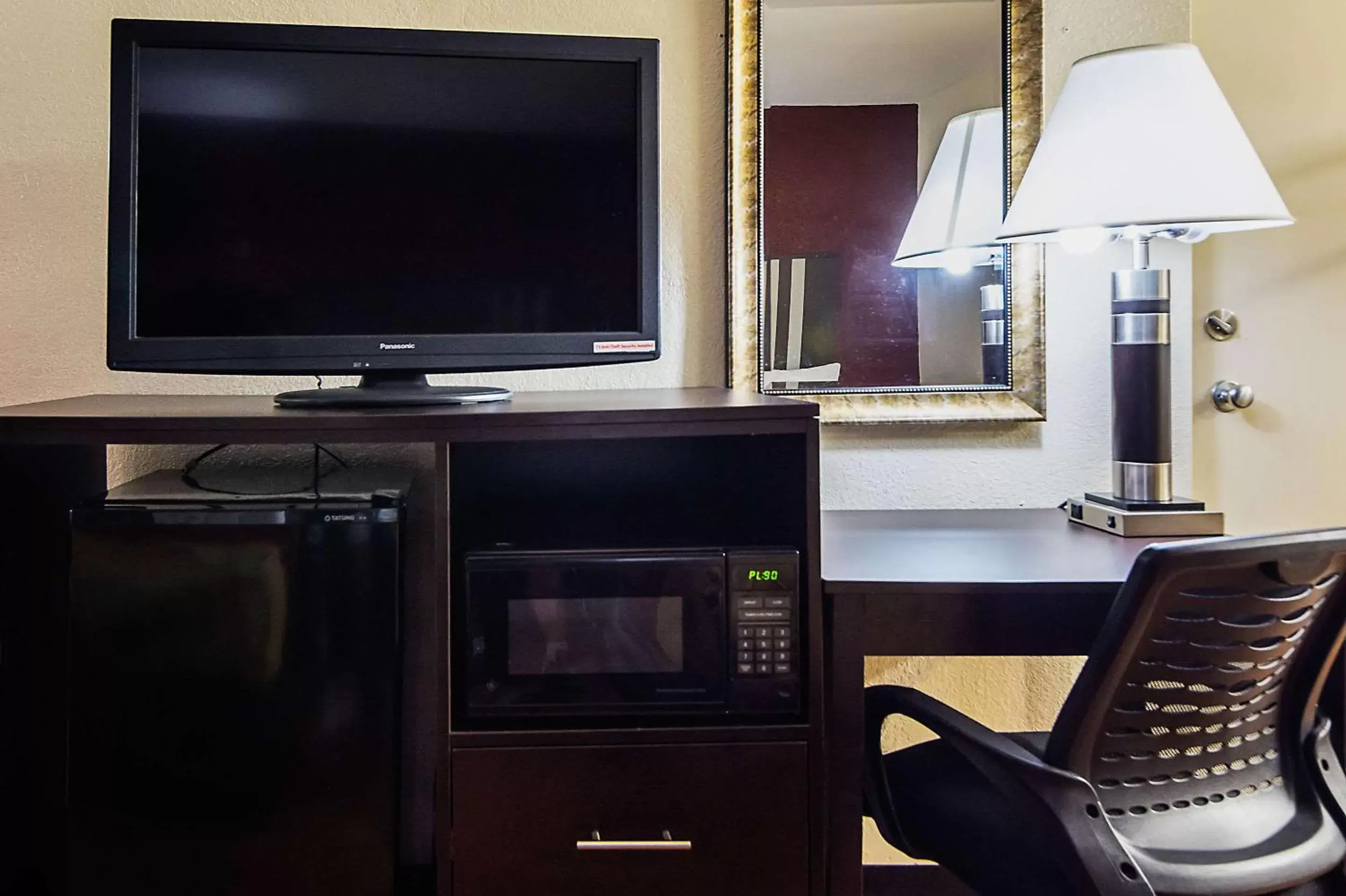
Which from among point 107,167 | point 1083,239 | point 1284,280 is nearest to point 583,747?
point 1083,239

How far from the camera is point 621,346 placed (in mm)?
1378

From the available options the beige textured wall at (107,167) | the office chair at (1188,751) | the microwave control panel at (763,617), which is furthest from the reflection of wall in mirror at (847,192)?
the office chair at (1188,751)

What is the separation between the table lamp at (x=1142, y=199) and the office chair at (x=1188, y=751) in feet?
1.23

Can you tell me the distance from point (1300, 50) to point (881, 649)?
1553mm

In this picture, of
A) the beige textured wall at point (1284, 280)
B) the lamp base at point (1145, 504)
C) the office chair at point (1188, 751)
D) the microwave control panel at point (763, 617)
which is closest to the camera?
the office chair at point (1188, 751)

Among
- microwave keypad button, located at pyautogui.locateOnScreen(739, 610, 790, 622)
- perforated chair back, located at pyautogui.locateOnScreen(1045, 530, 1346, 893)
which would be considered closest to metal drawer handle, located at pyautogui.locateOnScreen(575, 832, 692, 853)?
microwave keypad button, located at pyautogui.locateOnScreen(739, 610, 790, 622)

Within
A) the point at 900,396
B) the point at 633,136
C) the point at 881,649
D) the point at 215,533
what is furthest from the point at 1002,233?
the point at 215,533

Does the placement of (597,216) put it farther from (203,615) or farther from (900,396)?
(203,615)

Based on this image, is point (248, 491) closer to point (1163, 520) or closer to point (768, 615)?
point (768, 615)

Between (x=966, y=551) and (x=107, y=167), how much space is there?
1.59 m

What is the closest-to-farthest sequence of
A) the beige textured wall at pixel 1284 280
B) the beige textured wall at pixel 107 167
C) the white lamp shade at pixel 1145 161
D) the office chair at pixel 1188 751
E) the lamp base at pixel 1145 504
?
the office chair at pixel 1188 751
the white lamp shade at pixel 1145 161
the lamp base at pixel 1145 504
the beige textured wall at pixel 107 167
the beige textured wall at pixel 1284 280

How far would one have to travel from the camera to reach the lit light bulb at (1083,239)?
1396 mm

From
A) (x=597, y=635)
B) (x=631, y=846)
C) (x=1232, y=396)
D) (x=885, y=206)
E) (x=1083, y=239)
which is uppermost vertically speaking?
(x=885, y=206)

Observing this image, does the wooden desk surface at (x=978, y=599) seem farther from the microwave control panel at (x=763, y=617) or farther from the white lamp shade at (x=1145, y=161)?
the white lamp shade at (x=1145, y=161)
